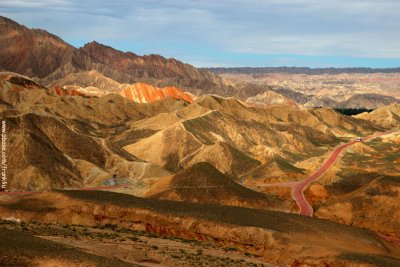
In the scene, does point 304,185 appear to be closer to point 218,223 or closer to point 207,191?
point 207,191

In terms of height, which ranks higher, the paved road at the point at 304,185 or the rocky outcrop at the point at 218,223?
the rocky outcrop at the point at 218,223

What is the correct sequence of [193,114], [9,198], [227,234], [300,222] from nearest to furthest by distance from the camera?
1. [227,234]
2. [300,222]
3. [9,198]
4. [193,114]

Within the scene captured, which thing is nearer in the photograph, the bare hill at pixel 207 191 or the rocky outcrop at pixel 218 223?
Result: the rocky outcrop at pixel 218 223

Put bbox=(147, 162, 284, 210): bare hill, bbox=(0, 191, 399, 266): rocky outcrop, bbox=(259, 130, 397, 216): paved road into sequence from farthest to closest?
bbox=(259, 130, 397, 216): paved road < bbox=(147, 162, 284, 210): bare hill < bbox=(0, 191, 399, 266): rocky outcrop

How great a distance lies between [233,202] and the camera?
71.4 metres

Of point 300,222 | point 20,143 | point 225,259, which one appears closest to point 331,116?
point 20,143

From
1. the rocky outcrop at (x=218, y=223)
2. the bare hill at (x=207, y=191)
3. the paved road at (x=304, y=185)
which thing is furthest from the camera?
the paved road at (x=304, y=185)

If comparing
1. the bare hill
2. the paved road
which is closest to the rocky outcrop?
the bare hill

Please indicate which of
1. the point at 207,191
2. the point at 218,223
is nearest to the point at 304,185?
the point at 207,191

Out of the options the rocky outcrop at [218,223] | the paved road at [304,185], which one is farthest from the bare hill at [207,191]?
the rocky outcrop at [218,223]

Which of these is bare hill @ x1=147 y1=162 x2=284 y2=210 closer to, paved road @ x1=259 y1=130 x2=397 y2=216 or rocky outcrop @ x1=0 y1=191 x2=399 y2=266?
paved road @ x1=259 y1=130 x2=397 y2=216

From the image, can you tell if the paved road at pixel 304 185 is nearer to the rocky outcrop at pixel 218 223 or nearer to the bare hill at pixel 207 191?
the bare hill at pixel 207 191

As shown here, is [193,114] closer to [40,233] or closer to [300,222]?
[300,222]

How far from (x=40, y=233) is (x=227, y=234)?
16331 millimetres
